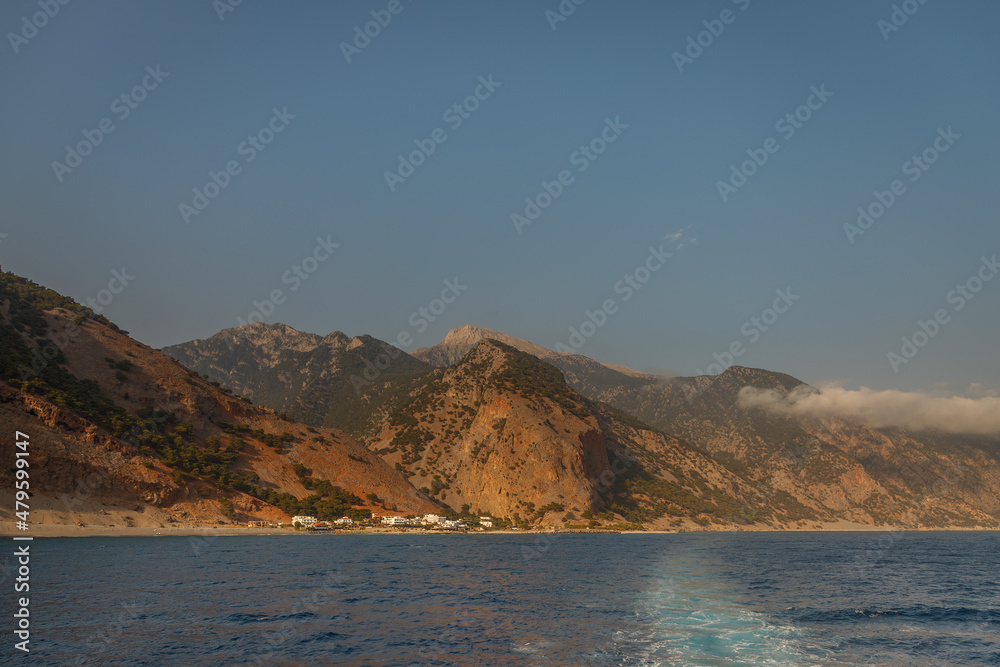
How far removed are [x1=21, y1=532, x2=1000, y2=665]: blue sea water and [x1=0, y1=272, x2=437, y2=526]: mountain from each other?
28350 mm

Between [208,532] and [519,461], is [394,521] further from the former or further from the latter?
[519,461]

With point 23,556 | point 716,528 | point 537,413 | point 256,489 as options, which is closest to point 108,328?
point 256,489

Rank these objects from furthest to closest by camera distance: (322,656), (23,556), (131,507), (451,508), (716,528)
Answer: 1. (716,528)
2. (451,508)
3. (131,507)
4. (23,556)
5. (322,656)

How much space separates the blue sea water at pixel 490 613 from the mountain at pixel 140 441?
93.0 ft

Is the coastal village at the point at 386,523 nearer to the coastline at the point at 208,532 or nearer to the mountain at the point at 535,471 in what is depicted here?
the coastline at the point at 208,532

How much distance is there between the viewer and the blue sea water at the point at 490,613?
25281 millimetres

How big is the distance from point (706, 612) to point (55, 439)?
92.3 m

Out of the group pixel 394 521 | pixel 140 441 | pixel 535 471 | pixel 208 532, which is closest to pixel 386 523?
pixel 394 521

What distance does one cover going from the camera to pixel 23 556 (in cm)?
5356

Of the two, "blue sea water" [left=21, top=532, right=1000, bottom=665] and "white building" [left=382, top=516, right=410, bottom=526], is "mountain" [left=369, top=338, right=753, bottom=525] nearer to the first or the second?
"white building" [left=382, top=516, right=410, bottom=526]

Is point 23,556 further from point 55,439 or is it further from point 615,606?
point 615,606

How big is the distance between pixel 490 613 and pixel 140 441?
95.4 m

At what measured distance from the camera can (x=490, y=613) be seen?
35531mm

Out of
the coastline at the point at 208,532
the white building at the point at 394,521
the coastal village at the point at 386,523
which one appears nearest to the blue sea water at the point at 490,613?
the coastline at the point at 208,532
